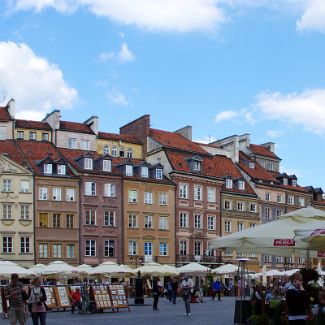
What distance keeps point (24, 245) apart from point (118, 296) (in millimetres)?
25511

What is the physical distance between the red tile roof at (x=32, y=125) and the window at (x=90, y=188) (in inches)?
285

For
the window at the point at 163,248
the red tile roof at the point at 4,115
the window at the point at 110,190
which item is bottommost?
the window at the point at 163,248

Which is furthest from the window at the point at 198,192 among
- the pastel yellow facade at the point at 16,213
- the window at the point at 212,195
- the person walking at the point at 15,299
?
the person walking at the point at 15,299

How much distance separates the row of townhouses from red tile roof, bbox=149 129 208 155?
0.16 m

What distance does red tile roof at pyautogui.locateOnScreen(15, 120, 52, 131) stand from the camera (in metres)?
61.2

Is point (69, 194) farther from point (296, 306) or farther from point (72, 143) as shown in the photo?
point (296, 306)

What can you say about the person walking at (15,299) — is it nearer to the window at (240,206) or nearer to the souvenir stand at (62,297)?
the souvenir stand at (62,297)

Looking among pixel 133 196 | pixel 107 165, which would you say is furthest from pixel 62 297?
pixel 133 196

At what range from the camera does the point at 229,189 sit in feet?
221

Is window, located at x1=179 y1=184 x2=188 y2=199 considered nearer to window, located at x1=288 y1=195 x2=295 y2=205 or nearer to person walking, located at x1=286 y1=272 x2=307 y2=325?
window, located at x1=288 y1=195 x2=295 y2=205

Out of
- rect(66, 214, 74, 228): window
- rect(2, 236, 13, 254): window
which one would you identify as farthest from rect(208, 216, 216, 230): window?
rect(2, 236, 13, 254): window

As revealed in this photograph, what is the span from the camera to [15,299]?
51.3 ft

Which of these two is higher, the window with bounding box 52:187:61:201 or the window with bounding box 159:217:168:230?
A: the window with bounding box 52:187:61:201

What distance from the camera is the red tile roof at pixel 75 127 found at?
62688mm
